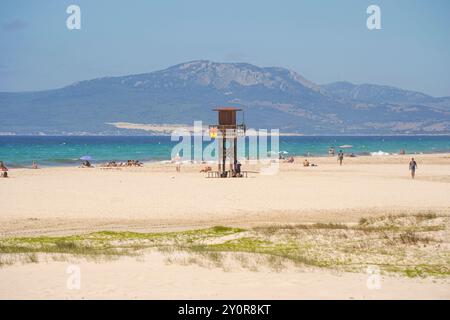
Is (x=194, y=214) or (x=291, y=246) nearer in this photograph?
(x=291, y=246)

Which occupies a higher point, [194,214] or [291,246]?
[291,246]

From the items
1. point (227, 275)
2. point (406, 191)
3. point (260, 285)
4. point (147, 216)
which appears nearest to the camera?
point (260, 285)

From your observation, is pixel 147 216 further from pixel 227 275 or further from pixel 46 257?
pixel 227 275

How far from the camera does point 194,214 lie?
1067 inches

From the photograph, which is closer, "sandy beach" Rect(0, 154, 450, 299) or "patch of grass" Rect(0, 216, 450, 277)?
"sandy beach" Rect(0, 154, 450, 299)

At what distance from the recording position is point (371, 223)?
22172 mm

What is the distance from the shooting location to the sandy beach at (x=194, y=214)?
11961 mm

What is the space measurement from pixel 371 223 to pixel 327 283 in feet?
32.7

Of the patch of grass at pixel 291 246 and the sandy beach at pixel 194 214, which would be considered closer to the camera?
the sandy beach at pixel 194 214

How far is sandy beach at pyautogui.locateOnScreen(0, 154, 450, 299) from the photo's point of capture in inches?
471

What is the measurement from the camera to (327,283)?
41.2 ft

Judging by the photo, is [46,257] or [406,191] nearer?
[46,257]
